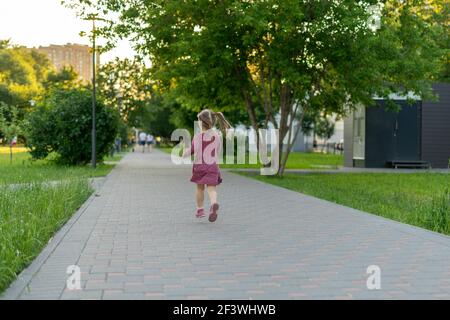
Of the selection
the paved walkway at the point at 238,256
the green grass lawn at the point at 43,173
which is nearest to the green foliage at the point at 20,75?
the green grass lawn at the point at 43,173

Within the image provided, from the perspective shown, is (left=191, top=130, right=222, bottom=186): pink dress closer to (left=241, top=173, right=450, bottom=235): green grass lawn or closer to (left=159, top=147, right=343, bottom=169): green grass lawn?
(left=241, top=173, right=450, bottom=235): green grass lawn

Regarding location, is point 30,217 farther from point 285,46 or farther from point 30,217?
point 285,46

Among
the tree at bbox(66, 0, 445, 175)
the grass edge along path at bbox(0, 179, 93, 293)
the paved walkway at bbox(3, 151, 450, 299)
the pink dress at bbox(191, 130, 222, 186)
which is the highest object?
the tree at bbox(66, 0, 445, 175)

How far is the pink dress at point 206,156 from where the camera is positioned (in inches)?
361

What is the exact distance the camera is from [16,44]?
11462 cm

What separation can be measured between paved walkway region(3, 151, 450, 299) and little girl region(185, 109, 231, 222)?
1.78 feet

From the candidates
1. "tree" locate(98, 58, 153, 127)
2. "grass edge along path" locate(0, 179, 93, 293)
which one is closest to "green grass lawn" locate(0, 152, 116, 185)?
"grass edge along path" locate(0, 179, 93, 293)

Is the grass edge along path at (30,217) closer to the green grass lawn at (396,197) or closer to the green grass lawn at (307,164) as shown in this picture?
the green grass lawn at (396,197)

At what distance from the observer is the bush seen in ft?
82.0

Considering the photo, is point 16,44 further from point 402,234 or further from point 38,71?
point 402,234

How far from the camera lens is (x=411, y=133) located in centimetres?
2888

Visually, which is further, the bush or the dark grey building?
the dark grey building

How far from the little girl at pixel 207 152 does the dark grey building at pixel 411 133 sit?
2059cm

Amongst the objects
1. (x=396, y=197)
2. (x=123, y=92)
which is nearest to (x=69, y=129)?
(x=396, y=197)
